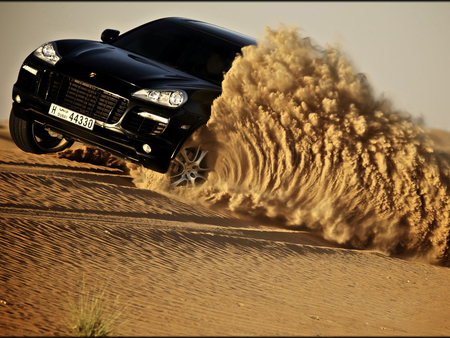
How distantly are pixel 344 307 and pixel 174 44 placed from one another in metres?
3.82

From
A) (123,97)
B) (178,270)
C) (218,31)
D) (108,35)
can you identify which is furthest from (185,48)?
(178,270)

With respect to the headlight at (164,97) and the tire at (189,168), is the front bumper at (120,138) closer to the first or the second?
the headlight at (164,97)

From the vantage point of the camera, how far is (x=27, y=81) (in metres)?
6.71

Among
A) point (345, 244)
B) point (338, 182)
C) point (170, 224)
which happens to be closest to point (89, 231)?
point (170, 224)

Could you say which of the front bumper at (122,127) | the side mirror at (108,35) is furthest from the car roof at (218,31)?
the front bumper at (122,127)

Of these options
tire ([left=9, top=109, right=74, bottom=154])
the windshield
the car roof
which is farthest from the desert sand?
the car roof

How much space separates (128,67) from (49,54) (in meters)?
0.93

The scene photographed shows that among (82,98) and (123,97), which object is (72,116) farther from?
(123,97)

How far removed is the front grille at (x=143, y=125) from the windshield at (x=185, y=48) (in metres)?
1.10

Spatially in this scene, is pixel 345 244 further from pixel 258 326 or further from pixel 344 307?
pixel 258 326

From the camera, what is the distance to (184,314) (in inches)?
191

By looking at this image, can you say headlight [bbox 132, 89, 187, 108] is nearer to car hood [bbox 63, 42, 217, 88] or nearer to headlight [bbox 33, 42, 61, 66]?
car hood [bbox 63, 42, 217, 88]

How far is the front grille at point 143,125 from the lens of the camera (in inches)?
247

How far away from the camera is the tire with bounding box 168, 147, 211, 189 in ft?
22.6
